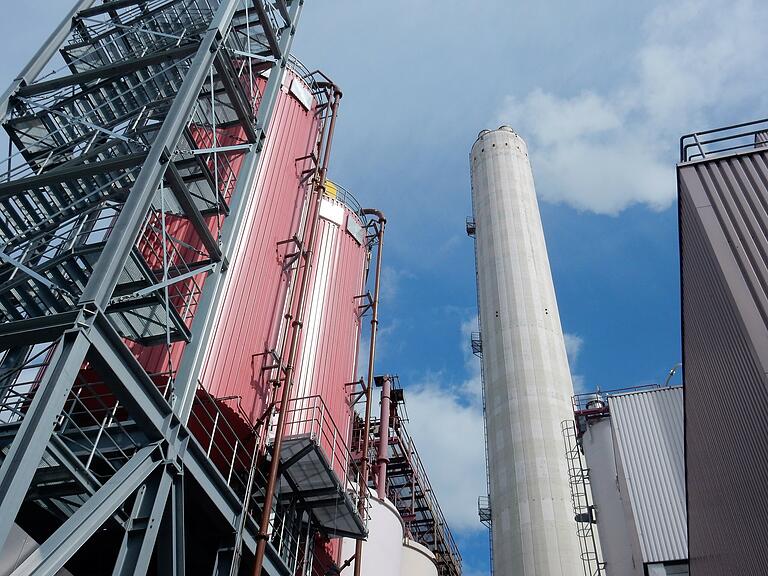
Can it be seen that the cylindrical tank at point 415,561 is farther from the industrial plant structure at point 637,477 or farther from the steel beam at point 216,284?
the steel beam at point 216,284

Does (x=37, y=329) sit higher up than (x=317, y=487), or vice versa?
(x=317, y=487)

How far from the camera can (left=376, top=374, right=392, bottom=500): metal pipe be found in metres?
22.0

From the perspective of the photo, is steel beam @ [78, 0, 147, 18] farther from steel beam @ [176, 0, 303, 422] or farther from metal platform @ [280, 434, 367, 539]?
metal platform @ [280, 434, 367, 539]

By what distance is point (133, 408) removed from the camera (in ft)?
31.6

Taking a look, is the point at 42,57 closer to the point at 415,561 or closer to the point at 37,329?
the point at 37,329

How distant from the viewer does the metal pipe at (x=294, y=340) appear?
12.8 meters

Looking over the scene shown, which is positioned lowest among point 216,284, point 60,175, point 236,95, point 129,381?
point 129,381

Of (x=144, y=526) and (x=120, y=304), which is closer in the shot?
(x=144, y=526)

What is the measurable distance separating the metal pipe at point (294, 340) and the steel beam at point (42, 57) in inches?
267

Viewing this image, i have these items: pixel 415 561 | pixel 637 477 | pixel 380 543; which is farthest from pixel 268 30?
pixel 637 477

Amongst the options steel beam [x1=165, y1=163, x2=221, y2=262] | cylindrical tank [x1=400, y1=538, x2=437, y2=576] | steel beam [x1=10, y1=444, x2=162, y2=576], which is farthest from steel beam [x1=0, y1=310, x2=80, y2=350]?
cylindrical tank [x1=400, y1=538, x2=437, y2=576]

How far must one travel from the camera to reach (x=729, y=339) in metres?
10.8

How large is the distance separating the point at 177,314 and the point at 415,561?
14219mm

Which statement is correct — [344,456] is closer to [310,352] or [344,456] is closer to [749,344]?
[310,352]
